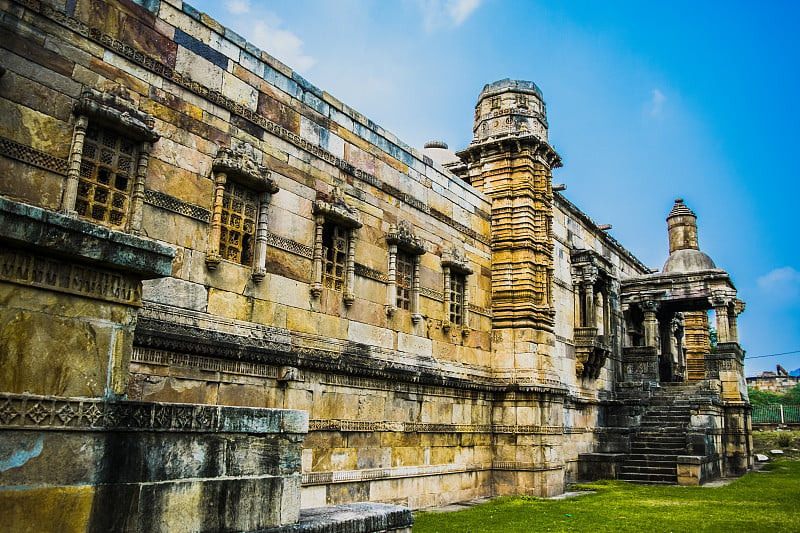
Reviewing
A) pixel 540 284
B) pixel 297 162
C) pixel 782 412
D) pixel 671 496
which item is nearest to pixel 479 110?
pixel 540 284

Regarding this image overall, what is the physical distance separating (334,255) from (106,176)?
4.14m

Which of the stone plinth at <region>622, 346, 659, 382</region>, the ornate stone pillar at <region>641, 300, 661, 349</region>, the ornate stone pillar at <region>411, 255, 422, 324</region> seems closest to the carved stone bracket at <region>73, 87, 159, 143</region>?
the ornate stone pillar at <region>411, 255, 422, 324</region>

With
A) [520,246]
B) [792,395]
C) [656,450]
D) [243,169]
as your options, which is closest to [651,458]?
[656,450]

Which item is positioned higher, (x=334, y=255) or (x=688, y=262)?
(x=688, y=262)

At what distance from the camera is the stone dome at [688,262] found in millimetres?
25675

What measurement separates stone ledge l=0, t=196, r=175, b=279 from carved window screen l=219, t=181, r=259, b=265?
5188 millimetres

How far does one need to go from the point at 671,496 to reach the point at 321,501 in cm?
874

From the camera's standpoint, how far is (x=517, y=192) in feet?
51.3

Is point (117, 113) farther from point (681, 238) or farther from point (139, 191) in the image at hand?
point (681, 238)

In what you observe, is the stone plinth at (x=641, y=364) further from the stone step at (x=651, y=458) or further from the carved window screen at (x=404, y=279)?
the carved window screen at (x=404, y=279)

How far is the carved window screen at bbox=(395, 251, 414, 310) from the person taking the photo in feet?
40.6

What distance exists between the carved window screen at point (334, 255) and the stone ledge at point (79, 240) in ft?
22.3

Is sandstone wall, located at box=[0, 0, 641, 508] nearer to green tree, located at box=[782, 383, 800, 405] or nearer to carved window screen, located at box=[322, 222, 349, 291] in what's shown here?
carved window screen, located at box=[322, 222, 349, 291]

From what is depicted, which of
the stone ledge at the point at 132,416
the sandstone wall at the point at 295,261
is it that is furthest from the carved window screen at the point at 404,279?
the stone ledge at the point at 132,416
